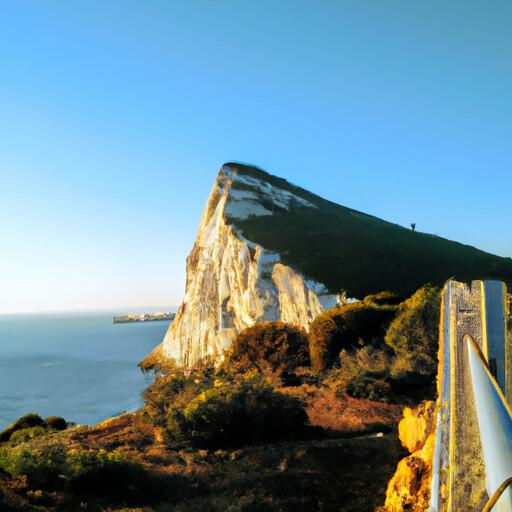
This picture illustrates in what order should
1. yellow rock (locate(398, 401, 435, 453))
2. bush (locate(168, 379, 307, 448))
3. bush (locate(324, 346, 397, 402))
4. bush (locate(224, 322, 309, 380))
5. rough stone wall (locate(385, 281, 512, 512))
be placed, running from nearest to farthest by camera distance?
rough stone wall (locate(385, 281, 512, 512)), yellow rock (locate(398, 401, 435, 453)), bush (locate(168, 379, 307, 448)), bush (locate(324, 346, 397, 402)), bush (locate(224, 322, 309, 380))

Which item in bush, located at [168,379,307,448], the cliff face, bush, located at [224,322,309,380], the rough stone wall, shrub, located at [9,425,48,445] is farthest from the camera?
the cliff face

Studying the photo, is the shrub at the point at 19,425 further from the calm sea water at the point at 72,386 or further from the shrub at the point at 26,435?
the calm sea water at the point at 72,386

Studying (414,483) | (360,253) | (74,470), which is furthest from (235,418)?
(360,253)

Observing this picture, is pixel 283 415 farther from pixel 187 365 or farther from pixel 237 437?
pixel 187 365

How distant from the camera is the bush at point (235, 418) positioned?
9570 mm

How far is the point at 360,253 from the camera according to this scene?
3391 cm

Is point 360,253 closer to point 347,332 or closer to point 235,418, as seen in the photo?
point 347,332

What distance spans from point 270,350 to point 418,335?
733cm

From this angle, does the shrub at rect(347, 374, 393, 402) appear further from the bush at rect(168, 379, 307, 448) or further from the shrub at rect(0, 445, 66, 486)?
the shrub at rect(0, 445, 66, 486)

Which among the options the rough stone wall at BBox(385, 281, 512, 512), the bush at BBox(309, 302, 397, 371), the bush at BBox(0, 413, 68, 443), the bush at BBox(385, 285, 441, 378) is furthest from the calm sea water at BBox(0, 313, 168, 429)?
the rough stone wall at BBox(385, 281, 512, 512)

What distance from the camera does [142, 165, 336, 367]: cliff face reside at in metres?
32.1

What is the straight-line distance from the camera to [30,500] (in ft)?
21.4

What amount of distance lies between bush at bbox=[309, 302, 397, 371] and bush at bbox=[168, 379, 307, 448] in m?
8.96

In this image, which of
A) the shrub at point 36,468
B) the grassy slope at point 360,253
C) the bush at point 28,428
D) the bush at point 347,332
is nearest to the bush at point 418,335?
the bush at point 347,332
